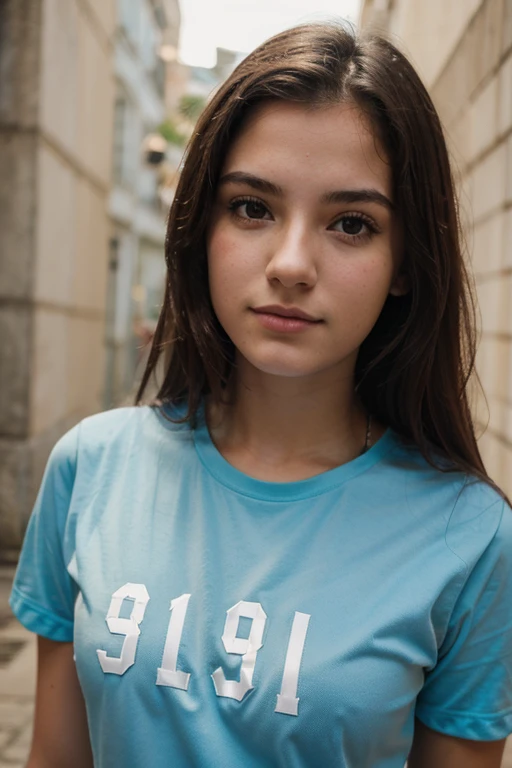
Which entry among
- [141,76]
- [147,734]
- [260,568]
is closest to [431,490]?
[260,568]

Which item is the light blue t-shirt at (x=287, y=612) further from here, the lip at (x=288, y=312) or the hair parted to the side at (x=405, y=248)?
the lip at (x=288, y=312)

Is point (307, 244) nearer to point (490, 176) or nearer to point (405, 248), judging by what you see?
point (405, 248)

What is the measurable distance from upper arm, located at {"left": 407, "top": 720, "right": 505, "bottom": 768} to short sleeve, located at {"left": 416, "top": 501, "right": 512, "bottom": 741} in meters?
0.02

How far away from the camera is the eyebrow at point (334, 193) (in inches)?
50.9

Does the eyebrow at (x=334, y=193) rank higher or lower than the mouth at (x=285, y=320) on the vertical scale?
higher

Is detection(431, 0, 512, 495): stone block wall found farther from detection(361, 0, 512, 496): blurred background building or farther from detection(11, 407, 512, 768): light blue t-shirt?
detection(11, 407, 512, 768): light blue t-shirt

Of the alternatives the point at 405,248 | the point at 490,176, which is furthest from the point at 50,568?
the point at 490,176

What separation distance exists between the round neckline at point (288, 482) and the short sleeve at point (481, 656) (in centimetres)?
24

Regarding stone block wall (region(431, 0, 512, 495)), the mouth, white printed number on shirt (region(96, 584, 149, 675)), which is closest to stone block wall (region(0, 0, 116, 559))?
stone block wall (region(431, 0, 512, 495))

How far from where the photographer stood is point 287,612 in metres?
1.27

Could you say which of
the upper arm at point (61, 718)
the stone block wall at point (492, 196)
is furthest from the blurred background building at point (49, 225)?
the upper arm at point (61, 718)

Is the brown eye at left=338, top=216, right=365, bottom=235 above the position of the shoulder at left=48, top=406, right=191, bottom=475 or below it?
above

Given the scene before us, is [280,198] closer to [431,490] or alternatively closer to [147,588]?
[431,490]

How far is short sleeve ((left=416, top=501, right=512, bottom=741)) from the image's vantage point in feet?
4.23
